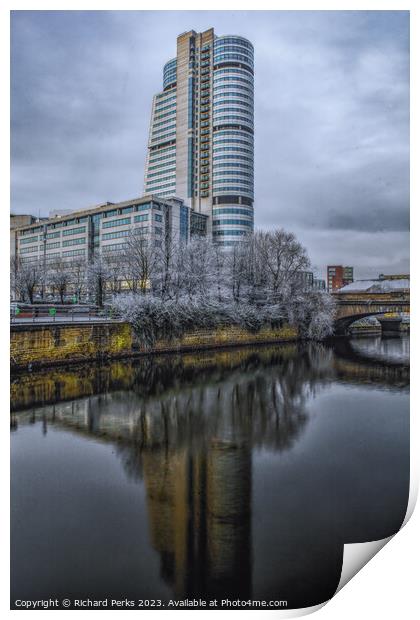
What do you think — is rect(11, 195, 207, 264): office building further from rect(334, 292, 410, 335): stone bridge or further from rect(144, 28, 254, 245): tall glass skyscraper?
rect(334, 292, 410, 335): stone bridge

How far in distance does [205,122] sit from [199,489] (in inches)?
503

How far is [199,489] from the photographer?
125 inches

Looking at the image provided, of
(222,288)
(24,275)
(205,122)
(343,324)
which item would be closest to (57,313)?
(24,275)

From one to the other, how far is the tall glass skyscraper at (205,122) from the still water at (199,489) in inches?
145

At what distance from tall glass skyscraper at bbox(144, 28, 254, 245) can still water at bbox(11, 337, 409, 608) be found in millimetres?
3673

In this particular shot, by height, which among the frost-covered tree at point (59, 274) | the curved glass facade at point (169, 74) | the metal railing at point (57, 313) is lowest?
the metal railing at point (57, 313)

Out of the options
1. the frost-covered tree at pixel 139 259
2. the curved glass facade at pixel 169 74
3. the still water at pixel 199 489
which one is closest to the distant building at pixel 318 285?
the frost-covered tree at pixel 139 259

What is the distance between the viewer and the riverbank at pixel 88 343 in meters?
6.60

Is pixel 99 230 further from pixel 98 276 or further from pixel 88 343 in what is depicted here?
pixel 88 343

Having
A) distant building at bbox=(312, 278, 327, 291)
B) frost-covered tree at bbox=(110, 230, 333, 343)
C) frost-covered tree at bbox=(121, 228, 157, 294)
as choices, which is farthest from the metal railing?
distant building at bbox=(312, 278, 327, 291)

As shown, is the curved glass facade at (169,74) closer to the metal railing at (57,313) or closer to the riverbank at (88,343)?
the metal railing at (57,313)
